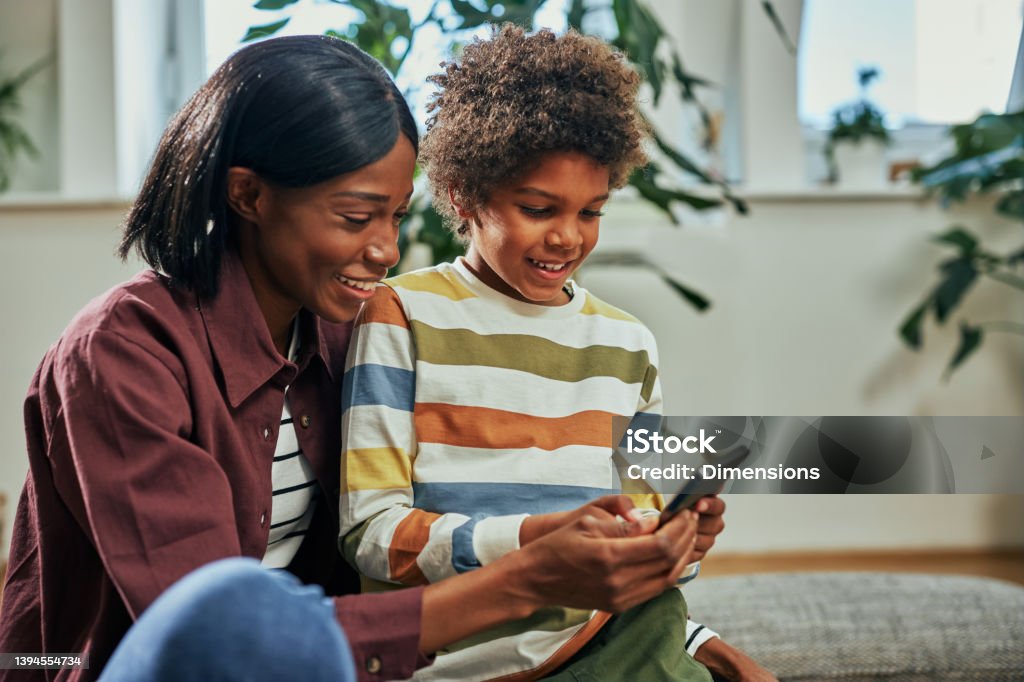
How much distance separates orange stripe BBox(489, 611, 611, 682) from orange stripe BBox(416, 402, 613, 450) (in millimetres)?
183

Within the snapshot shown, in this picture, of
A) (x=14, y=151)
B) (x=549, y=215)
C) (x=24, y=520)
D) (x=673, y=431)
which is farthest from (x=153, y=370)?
(x=14, y=151)

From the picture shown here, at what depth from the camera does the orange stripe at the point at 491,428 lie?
3.29 feet

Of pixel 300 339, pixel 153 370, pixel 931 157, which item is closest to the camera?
pixel 153 370

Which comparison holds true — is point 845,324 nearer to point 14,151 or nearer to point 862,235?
point 862,235

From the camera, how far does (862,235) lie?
311cm

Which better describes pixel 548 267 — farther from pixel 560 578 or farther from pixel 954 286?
pixel 954 286

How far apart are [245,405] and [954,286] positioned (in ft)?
8.22

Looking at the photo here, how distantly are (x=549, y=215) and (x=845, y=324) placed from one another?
228cm

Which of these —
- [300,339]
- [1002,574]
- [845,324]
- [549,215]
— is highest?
[549,215]

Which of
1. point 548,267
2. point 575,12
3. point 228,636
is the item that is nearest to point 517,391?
point 548,267

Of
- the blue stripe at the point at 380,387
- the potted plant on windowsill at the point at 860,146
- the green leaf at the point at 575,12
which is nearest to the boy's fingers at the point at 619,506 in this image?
the blue stripe at the point at 380,387

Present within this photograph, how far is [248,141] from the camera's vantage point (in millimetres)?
951

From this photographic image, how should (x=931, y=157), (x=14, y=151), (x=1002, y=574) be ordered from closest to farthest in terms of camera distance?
(x=1002, y=574) → (x=14, y=151) → (x=931, y=157)

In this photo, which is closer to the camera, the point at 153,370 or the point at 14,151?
the point at 153,370
